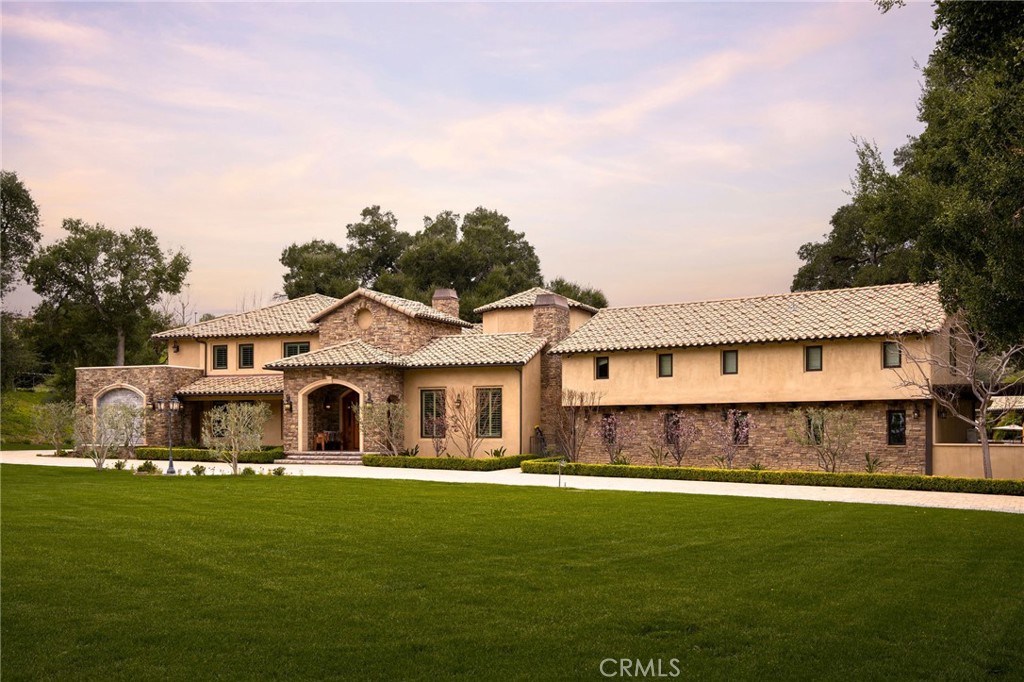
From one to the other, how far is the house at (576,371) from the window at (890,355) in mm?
33

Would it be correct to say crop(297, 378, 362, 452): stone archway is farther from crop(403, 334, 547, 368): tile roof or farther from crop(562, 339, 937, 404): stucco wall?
crop(562, 339, 937, 404): stucco wall

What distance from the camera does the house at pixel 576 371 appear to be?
25.6 metres

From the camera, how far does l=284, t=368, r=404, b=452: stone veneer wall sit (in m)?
31.5

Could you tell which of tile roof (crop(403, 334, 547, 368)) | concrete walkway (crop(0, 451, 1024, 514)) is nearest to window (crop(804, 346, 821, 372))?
concrete walkway (crop(0, 451, 1024, 514))

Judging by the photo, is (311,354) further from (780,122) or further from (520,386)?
(780,122)

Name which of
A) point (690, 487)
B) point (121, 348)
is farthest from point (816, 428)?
point (121, 348)

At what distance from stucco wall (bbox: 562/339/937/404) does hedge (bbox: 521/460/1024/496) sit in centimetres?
367

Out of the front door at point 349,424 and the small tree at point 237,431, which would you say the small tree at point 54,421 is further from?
the front door at point 349,424

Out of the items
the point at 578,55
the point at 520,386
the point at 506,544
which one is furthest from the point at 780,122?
the point at 506,544

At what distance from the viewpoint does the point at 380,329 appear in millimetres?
33719

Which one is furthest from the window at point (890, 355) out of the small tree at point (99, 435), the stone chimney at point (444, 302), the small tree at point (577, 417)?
the small tree at point (99, 435)

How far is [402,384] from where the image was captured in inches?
1284

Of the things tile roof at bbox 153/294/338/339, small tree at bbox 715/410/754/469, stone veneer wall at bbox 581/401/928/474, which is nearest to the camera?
stone veneer wall at bbox 581/401/928/474

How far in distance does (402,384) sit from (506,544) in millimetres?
21299
